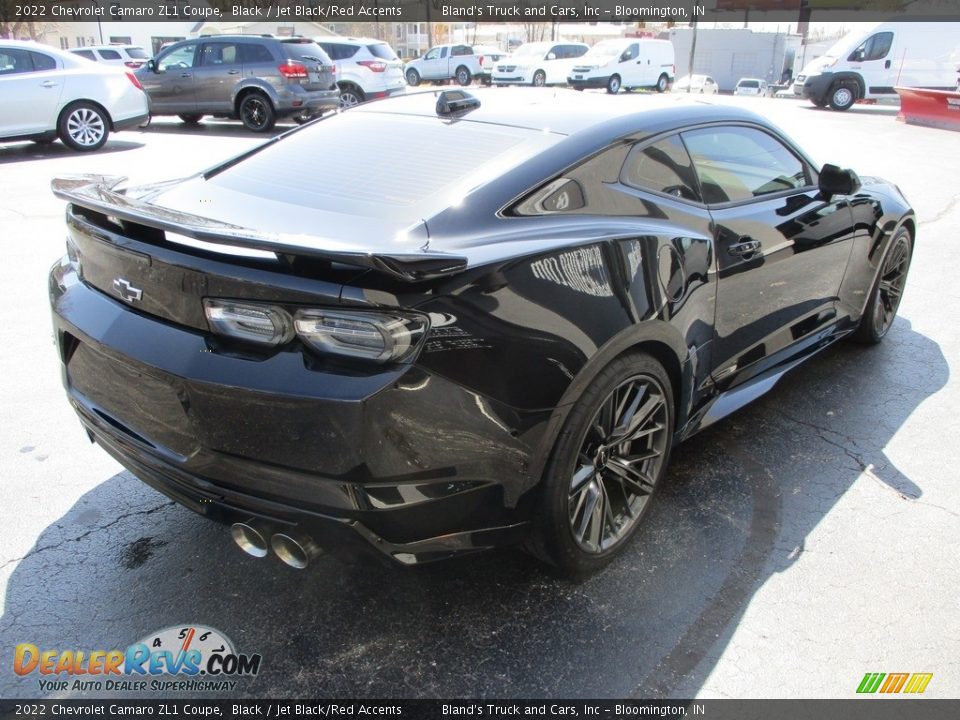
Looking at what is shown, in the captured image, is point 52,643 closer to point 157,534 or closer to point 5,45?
point 157,534

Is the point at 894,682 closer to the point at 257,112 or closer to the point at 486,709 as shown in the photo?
the point at 486,709

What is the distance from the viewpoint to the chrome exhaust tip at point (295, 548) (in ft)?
6.90

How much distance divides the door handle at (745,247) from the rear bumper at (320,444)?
1.36 metres

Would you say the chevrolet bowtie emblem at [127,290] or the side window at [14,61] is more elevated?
the chevrolet bowtie emblem at [127,290]

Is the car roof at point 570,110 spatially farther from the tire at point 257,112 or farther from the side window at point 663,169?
the tire at point 257,112

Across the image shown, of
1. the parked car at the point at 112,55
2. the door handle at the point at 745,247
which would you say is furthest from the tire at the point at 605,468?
the parked car at the point at 112,55

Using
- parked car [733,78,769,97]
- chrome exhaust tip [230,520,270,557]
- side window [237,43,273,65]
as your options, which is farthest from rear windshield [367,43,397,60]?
parked car [733,78,769,97]

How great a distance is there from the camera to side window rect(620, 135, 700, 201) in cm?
285

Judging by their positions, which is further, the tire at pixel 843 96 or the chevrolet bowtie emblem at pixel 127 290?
the tire at pixel 843 96

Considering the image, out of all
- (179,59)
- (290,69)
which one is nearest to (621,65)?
(290,69)

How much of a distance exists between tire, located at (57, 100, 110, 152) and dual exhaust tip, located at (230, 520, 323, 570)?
11507mm

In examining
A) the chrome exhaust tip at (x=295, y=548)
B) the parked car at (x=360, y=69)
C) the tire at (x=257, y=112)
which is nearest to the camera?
the chrome exhaust tip at (x=295, y=548)

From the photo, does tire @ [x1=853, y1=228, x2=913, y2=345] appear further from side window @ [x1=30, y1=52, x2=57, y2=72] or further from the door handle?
side window @ [x1=30, y1=52, x2=57, y2=72]

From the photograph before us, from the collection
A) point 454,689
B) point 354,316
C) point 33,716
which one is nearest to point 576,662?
point 454,689
